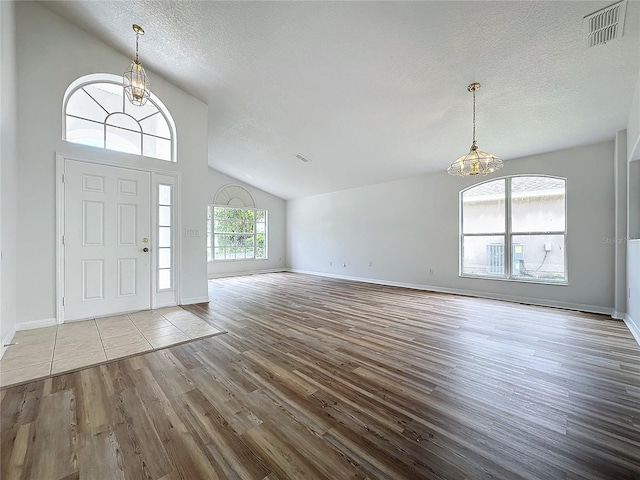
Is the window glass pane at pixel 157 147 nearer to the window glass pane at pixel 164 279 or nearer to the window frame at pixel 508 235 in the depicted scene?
the window glass pane at pixel 164 279

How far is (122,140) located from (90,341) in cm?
295

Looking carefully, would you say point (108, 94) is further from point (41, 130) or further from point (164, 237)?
point (164, 237)

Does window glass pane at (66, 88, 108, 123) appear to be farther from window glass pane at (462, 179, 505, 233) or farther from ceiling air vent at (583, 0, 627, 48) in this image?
window glass pane at (462, 179, 505, 233)

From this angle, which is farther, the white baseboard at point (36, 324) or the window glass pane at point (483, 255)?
the window glass pane at point (483, 255)

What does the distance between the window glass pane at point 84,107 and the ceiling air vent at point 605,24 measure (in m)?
5.82

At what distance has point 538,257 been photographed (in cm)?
475

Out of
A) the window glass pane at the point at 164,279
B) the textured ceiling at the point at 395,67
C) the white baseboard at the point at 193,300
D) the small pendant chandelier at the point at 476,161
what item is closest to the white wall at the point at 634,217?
the textured ceiling at the point at 395,67

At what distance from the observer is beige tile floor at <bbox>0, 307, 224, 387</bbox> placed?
2.30m

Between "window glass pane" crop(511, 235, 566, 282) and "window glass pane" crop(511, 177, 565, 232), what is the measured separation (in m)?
0.18

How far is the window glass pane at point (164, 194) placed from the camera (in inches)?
168

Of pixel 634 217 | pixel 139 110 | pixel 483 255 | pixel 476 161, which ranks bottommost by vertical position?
pixel 483 255

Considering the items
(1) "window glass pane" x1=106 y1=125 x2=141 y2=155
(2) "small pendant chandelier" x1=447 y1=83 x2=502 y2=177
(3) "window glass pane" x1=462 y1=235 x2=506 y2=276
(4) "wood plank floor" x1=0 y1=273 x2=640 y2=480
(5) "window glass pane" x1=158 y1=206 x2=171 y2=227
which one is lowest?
(4) "wood plank floor" x1=0 y1=273 x2=640 y2=480

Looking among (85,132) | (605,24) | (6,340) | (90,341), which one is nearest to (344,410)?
(90,341)

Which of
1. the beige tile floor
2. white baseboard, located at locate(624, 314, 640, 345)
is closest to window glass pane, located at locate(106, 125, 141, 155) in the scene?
the beige tile floor
